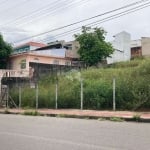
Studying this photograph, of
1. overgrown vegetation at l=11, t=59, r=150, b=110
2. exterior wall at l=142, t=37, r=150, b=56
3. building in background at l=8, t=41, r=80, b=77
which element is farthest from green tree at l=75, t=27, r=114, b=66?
overgrown vegetation at l=11, t=59, r=150, b=110

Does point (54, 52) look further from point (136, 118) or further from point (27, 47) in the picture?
point (136, 118)

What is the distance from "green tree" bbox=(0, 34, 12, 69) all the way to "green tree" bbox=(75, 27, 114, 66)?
28.3 ft

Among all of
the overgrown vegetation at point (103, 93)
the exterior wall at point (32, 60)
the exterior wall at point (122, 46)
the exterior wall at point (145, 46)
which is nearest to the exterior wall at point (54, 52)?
the exterior wall at point (32, 60)

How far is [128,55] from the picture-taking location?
186ft

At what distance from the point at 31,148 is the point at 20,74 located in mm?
28925

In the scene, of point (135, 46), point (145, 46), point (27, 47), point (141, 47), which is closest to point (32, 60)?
point (27, 47)

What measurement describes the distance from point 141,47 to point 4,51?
20610 mm

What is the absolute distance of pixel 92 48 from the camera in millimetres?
47281

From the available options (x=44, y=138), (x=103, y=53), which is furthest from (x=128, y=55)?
(x=44, y=138)

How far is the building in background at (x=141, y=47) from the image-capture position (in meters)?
53.3

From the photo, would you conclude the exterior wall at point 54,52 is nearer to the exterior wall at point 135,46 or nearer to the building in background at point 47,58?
the building in background at point 47,58

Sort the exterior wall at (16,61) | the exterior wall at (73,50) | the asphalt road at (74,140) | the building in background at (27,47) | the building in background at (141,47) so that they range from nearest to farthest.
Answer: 1. the asphalt road at (74,140)
2. the exterior wall at (16,61)
3. the exterior wall at (73,50)
4. the building in background at (141,47)
5. the building in background at (27,47)

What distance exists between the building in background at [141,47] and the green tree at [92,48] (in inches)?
233

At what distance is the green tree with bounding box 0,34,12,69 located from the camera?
4631 centimetres
